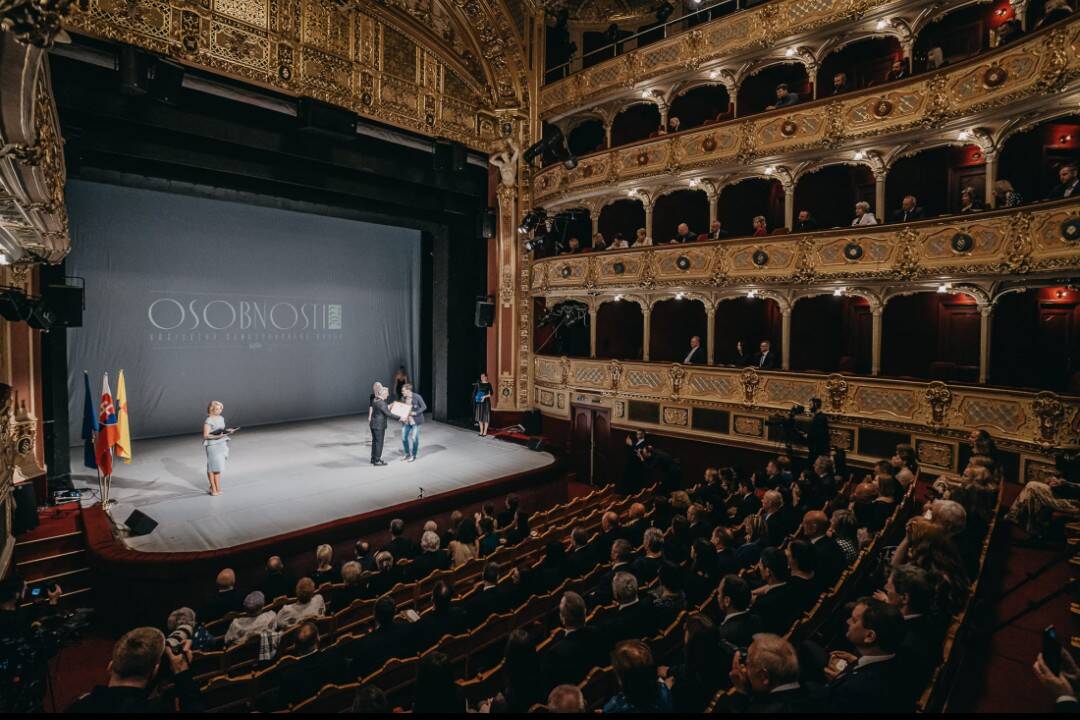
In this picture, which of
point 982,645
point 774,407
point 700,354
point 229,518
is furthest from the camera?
point 700,354

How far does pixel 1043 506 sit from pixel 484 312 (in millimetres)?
11595

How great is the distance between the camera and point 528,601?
4.61m

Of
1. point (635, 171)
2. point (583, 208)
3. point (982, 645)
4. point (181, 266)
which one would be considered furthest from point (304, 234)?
point (982, 645)

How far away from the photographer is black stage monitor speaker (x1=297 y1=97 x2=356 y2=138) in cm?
1032

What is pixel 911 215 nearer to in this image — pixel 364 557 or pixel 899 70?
pixel 899 70

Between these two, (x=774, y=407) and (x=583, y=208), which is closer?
(x=774, y=407)

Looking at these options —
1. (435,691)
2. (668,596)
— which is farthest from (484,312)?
(435,691)

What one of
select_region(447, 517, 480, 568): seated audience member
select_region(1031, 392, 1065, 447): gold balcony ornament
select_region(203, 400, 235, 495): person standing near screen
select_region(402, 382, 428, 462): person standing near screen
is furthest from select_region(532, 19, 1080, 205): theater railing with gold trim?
select_region(203, 400, 235, 495): person standing near screen

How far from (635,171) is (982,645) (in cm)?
1120

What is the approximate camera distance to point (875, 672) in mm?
2543

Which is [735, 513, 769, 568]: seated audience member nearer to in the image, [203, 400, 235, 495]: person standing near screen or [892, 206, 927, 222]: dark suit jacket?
[892, 206, 927, 222]: dark suit jacket

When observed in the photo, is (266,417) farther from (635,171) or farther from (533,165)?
(635,171)

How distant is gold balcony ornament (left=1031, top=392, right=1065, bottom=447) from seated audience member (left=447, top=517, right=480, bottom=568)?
8.25 m

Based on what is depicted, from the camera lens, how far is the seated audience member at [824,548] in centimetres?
416
